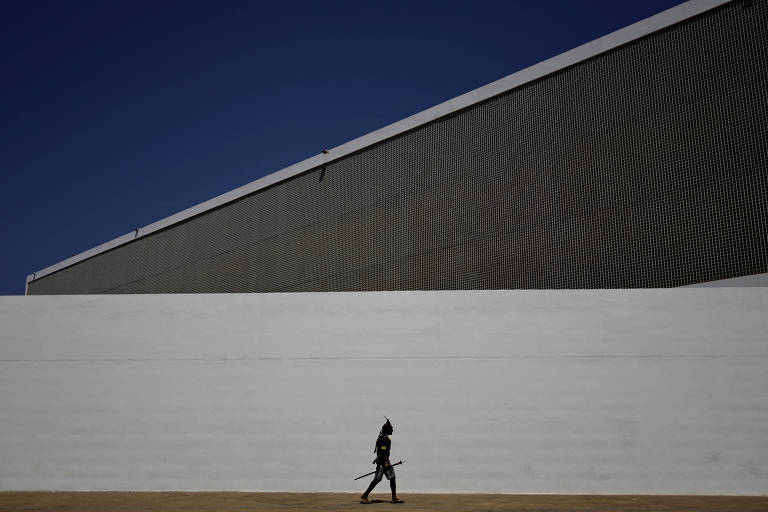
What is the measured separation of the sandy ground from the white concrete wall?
49 centimetres

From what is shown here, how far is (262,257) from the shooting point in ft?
69.1

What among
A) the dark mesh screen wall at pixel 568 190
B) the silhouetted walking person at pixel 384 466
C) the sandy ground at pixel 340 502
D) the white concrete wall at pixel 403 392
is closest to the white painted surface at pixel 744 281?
the dark mesh screen wall at pixel 568 190

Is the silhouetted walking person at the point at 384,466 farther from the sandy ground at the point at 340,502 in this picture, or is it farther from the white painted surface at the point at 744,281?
the white painted surface at the point at 744,281

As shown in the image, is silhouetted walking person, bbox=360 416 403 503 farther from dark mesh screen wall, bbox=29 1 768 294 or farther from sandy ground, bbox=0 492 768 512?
dark mesh screen wall, bbox=29 1 768 294

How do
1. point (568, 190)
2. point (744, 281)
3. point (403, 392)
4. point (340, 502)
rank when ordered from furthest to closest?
1. point (568, 190)
2. point (744, 281)
3. point (403, 392)
4. point (340, 502)

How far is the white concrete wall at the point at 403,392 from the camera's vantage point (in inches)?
449

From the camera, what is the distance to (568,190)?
51.8 ft

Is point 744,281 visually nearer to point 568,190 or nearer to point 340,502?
point 568,190

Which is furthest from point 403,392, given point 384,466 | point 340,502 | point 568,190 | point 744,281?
point 744,281

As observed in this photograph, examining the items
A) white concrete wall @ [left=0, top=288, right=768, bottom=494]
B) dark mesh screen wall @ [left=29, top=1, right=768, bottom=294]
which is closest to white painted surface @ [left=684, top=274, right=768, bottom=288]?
dark mesh screen wall @ [left=29, top=1, right=768, bottom=294]

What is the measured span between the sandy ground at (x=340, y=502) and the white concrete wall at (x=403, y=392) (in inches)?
19.3

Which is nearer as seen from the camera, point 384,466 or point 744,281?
point 384,466

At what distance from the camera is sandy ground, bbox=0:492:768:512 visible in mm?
9281

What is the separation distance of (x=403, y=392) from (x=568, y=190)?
261 inches
